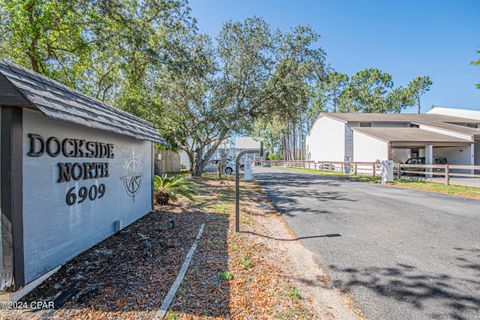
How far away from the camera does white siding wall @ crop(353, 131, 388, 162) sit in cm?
1888

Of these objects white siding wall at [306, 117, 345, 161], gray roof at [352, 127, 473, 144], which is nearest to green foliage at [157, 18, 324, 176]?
gray roof at [352, 127, 473, 144]

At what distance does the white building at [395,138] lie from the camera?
18.7 metres

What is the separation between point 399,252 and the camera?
160 inches

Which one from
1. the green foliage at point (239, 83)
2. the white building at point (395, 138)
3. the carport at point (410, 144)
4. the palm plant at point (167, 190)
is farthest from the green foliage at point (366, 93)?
the palm plant at point (167, 190)

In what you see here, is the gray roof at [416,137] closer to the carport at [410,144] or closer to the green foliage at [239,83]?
the carport at [410,144]

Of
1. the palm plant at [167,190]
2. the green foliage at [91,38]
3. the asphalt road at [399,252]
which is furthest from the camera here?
the green foliage at [91,38]

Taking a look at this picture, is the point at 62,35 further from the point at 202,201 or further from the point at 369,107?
the point at 369,107

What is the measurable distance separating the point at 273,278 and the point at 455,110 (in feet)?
146

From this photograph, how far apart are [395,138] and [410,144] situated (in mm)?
1094

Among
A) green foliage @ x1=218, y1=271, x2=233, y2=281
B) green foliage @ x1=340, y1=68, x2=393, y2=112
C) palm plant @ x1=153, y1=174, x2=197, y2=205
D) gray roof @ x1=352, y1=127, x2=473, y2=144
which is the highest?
green foliage @ x1=340, y1=68, x2=393, y2=112

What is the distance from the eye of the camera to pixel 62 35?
32.9 feet

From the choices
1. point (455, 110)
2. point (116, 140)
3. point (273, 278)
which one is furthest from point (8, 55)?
point (455, 110)

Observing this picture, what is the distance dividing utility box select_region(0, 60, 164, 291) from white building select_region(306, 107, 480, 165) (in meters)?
19.4

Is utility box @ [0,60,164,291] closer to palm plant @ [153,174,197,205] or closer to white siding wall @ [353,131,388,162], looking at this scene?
palm plant @ [153,174,197,205]
